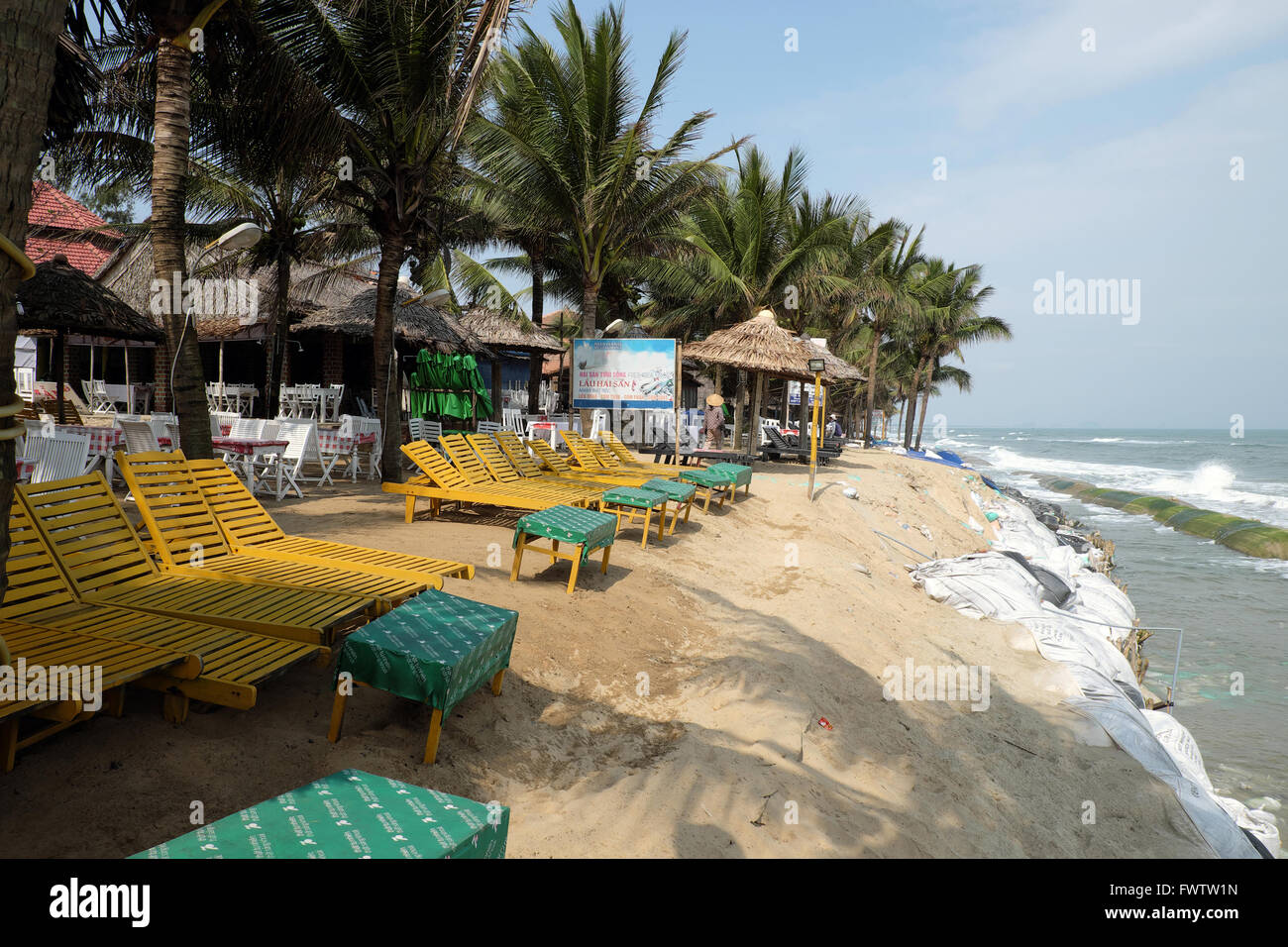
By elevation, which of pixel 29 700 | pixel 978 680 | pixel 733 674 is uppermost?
pixel 29 700

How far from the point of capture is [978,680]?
6.03m

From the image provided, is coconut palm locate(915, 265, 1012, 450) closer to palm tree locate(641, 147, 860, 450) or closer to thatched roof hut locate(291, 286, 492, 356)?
palm tree locate(641, 147, 860, 450)

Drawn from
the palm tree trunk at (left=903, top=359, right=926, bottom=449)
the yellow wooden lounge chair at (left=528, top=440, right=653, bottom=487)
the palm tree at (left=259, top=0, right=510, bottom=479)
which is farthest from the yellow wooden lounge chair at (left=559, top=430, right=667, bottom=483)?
the palm tree trunk at (left=903, top=359, right=926, bottom=449)

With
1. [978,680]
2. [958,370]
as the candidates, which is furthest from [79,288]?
[958,370]

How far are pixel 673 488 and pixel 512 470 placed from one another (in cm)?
194

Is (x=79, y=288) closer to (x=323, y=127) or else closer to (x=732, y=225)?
(x=323, y=127)

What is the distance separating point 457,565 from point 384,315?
5945 mm

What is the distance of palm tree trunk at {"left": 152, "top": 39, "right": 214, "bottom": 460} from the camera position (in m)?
5.88

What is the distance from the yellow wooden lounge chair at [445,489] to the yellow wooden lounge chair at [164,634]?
3871 millimetres

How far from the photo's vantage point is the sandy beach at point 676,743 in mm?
2809

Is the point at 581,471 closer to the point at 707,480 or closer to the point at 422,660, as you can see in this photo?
the point at 707,480

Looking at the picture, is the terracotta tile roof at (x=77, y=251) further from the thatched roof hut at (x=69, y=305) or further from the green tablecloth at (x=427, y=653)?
the green tablecloth at (x=427, y=653)

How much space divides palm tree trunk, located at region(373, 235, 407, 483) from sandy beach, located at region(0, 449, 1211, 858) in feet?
6.07

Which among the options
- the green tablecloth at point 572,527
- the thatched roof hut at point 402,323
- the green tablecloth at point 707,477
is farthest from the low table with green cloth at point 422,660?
the thatched roof hut at point 402,323
